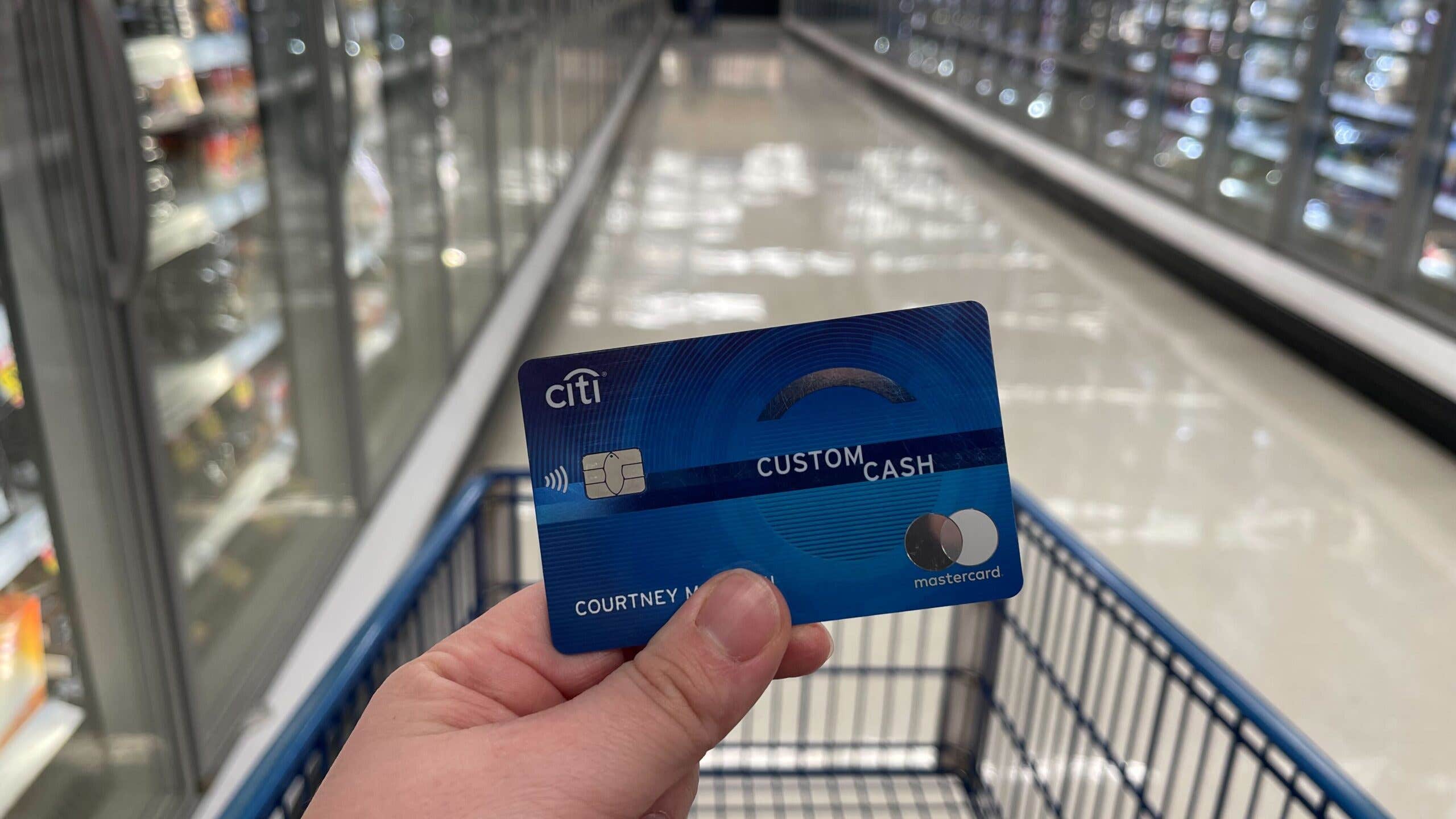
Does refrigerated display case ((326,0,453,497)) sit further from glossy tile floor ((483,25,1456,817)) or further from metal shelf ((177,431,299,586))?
glossy tile floor ((483,25,1456,817))

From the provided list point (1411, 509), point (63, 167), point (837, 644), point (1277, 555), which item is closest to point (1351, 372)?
point (1411, 509)

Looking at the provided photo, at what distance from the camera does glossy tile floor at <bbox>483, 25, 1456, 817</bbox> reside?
2.66 meters

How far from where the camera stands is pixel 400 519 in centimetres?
281

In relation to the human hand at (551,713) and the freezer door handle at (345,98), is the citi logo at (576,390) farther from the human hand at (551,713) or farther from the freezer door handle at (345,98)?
the freezer door handle at (345,98)

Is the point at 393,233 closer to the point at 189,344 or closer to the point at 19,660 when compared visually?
the point at 189,344

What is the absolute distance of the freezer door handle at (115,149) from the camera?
1.35 metres

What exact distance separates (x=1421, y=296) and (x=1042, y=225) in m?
3.14

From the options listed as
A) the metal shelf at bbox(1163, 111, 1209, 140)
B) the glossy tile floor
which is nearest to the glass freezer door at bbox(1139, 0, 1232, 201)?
the metal shelf at bbox(1163, 111, 1209, 140)

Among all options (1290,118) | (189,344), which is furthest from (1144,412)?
(189,344)

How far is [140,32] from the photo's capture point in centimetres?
174

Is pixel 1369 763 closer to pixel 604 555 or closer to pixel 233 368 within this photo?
pixel 604 555

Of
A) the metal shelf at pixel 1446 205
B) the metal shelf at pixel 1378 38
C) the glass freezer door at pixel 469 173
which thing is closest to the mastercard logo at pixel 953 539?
the glass freezer door at pixel 469 173

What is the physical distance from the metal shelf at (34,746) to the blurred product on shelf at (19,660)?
0.05ft

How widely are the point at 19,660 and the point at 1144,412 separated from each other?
→ 373cm
